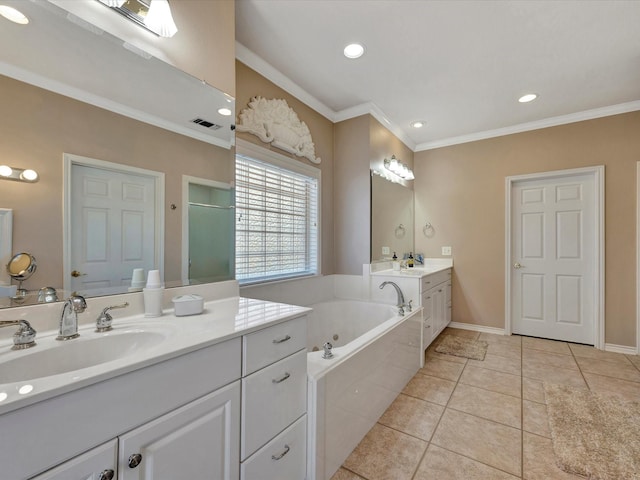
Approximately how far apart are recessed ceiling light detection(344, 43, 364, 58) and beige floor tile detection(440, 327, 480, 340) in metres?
3.17

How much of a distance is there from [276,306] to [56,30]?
138 cm

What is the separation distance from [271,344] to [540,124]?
387 centimetres

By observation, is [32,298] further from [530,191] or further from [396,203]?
[530,191]

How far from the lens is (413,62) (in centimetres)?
223

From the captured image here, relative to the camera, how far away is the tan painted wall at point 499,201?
113 inches

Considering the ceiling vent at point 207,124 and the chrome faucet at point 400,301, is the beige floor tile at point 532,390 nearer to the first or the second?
the chrome faucet at point 400,301

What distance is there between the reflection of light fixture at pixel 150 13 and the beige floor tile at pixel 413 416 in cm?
245

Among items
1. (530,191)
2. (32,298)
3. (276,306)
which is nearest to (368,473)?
(276,306)

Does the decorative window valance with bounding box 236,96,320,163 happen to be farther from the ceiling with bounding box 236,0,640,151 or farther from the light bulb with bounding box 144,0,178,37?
the light bulb with bounding box 144,0,178,37

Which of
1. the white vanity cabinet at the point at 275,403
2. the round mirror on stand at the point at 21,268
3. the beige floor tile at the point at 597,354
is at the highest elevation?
the round mirror on stand at the point at 21,268

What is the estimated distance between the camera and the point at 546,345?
3104 millimetres

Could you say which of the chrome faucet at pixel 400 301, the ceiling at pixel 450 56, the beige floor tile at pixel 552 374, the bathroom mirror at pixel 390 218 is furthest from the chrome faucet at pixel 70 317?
the beige floor tile at pixel 552 374

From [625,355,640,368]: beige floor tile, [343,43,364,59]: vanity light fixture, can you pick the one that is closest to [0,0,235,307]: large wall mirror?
[343,43,364,59]: vanity light fixture

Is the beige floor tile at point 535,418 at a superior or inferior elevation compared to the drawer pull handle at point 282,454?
inferior
